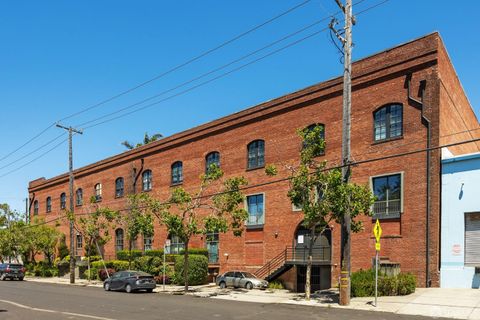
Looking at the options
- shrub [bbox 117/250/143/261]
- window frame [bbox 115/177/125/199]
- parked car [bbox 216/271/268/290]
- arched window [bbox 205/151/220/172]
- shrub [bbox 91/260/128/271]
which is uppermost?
arched window [bbox 205/151/220/172]

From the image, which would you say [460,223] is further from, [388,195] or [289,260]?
[289,260]

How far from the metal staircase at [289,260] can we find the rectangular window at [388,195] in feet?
14.8

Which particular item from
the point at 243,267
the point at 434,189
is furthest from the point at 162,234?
the point at 434,189

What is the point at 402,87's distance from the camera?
26641 millimetres

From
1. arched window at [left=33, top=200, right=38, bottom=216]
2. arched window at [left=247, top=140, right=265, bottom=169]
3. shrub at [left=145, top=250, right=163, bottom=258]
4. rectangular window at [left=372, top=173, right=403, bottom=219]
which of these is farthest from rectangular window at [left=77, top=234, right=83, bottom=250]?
rectangular window at [left=372, top=173, right=403, bottom=219]

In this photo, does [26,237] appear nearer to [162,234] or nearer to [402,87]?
[162,234]

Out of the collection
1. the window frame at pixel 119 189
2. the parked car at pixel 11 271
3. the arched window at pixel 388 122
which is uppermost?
the arched window at pixel 388 122

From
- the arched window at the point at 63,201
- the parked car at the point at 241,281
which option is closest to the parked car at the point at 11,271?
the arched window at the point at 63,201

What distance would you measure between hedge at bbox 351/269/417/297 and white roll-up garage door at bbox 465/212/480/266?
294 cm

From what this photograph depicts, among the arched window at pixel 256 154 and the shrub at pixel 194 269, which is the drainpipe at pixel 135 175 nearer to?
the shrub at pixel 194 269

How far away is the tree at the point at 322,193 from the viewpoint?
21023 mm

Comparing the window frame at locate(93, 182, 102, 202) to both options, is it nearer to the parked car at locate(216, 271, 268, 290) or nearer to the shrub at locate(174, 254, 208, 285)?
the shrub at locate(174, 254, 208, 285)

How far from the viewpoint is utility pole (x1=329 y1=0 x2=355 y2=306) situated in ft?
67.4

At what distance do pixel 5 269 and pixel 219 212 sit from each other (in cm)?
2501
